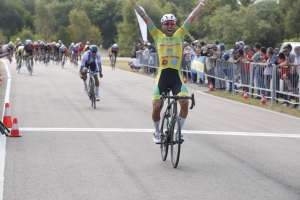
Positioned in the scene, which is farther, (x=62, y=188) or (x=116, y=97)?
(x=116, y=97)

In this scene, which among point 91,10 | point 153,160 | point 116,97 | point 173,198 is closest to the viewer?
point 173,198

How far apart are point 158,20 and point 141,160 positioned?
99.5m

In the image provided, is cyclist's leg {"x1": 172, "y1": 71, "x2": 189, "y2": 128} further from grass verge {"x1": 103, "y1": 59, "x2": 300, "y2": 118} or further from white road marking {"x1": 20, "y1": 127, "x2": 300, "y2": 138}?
grass verge {"x1": 103, "y1": 59, "x2": 300, "y2": 118}

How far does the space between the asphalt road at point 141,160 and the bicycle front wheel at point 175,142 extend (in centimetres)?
17

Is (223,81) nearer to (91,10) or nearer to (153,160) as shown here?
(153,160)

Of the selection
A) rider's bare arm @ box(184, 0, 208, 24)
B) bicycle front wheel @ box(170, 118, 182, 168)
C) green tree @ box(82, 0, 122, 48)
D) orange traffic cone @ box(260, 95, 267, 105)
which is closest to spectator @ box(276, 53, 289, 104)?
orange traffic cone @ box(260, 95, 267, 105)

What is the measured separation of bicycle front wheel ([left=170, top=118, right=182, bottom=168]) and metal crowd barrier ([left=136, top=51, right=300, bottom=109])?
31.1 ft

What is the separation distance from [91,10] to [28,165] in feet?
427

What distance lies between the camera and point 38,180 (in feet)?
28.8

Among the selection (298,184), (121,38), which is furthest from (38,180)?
(121,38)

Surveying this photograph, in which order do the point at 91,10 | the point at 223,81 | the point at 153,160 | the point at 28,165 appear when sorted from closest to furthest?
the point at 28,165 < the point at 153,160 < the point at 223,81 < the point at 91,10

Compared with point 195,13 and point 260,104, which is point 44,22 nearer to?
point 260,104

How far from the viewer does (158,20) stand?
358 feet

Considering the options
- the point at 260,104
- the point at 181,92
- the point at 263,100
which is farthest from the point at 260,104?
the point at 181,92
